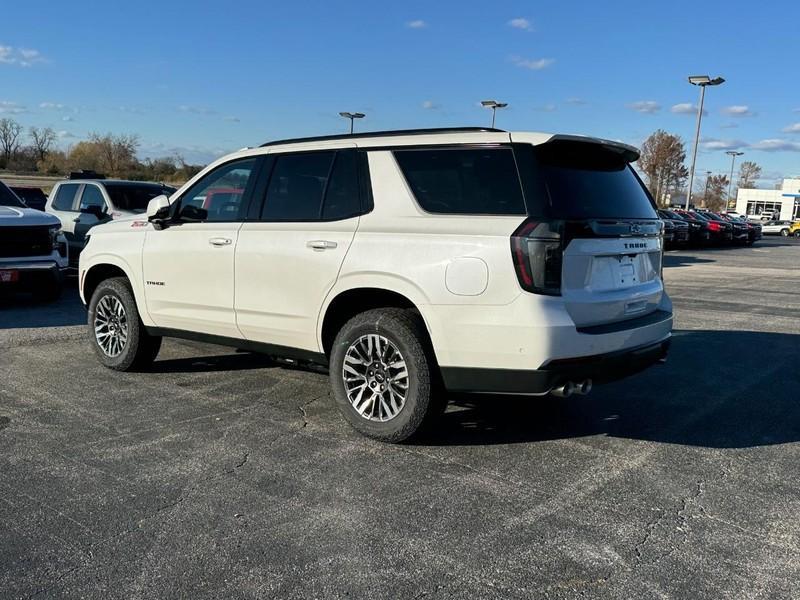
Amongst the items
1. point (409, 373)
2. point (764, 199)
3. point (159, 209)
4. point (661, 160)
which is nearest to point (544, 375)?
point (409, 373)

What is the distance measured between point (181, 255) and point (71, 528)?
2741 millimetres

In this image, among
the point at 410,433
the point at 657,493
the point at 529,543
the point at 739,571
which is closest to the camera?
the point at 739,571

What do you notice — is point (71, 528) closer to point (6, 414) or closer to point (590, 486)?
point (6, 414)

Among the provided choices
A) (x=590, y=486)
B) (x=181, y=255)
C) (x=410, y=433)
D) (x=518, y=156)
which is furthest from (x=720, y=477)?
(x=181, y=255)

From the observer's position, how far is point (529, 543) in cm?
326

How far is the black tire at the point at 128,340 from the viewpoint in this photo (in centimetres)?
605

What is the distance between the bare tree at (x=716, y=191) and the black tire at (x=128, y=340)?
377 ft

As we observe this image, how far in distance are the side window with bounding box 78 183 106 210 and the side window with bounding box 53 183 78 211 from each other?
1.04 ft

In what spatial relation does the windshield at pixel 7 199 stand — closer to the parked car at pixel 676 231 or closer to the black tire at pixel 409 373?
the black tire at pixel 409 373

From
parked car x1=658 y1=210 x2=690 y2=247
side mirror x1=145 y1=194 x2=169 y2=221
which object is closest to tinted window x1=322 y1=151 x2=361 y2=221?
side mirror x1=145 y1=194 x2=169 y2=221

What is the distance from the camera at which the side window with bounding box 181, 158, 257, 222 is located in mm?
5461

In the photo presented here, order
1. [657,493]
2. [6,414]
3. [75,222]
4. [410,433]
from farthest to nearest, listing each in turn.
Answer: [75,222] < [6,414] < [410,433] < [657,493]

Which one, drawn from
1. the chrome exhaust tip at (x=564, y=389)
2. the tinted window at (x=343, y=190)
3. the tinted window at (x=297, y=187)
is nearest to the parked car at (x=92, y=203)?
the tinted window at (x=297, y=187)

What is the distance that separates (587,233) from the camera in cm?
405
